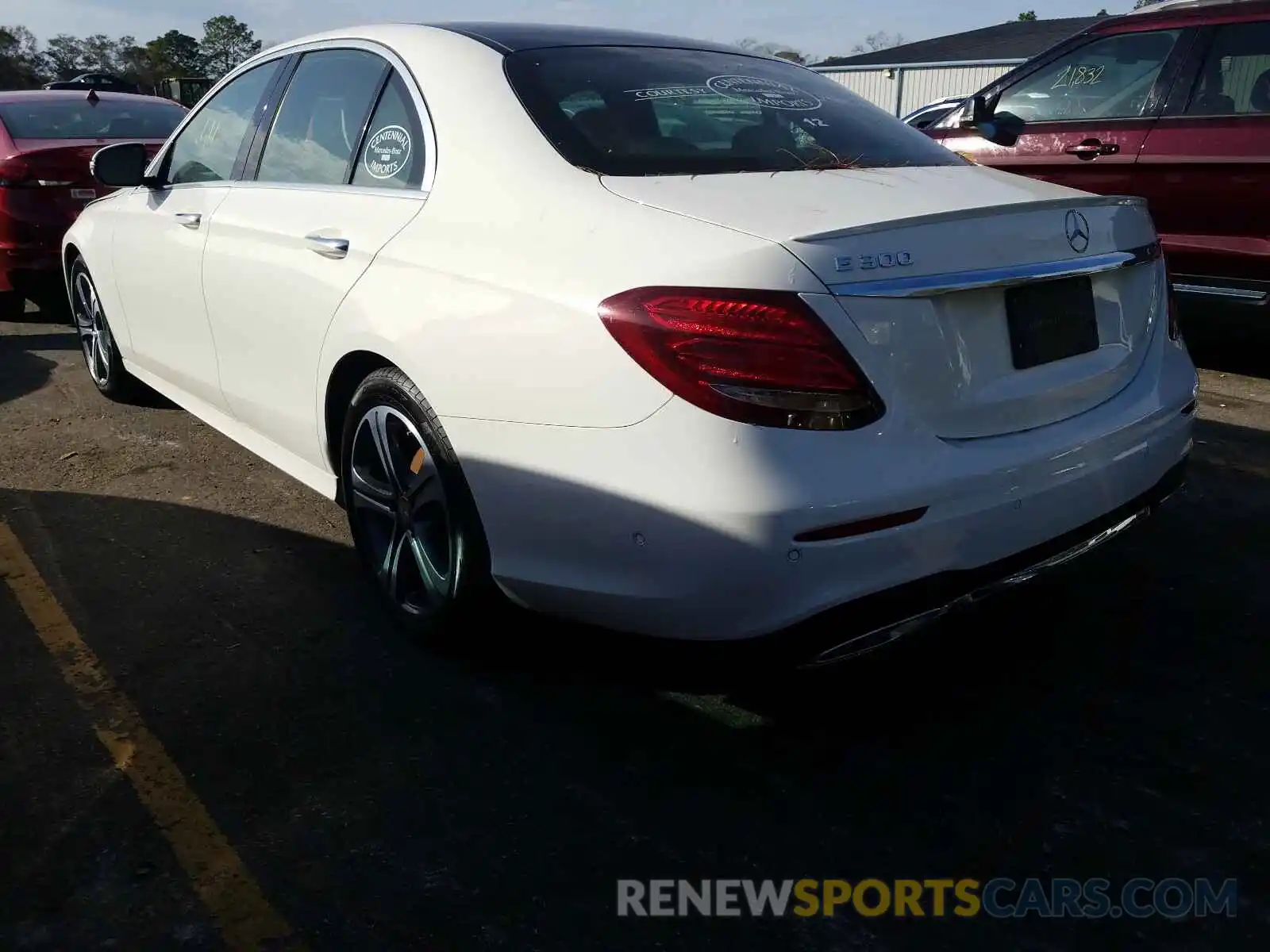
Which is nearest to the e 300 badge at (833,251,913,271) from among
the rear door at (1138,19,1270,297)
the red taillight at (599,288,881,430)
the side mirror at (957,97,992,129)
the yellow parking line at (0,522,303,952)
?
the red taillight at (599,288,881,430)

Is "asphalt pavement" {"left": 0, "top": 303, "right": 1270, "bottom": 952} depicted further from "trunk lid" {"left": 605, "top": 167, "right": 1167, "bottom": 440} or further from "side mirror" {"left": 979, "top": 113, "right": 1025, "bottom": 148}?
"side mirror" {"left": 979, "top": 113, "right": 1025, "bottom": 148}

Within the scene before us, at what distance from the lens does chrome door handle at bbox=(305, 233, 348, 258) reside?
3105 millimetres

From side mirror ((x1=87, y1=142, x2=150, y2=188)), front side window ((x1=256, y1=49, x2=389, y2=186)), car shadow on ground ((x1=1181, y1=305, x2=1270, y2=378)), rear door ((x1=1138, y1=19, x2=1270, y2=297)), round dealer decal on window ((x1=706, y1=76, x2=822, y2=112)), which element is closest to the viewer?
round dealer decal on window ((x1=706, y1=76, x2=822, y2=112))

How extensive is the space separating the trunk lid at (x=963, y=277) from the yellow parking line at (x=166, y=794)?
1.55 meters

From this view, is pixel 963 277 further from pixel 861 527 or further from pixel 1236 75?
pixel 1236 75

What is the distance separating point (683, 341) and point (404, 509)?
117 cm

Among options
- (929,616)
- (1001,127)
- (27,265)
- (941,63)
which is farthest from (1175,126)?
(941,63)

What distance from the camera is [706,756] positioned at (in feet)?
8.68

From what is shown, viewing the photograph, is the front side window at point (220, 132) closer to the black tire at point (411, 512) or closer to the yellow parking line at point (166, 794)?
the black tire at point (411, 512)

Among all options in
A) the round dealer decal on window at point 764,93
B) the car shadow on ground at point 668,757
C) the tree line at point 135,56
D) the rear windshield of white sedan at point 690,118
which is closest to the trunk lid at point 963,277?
the rear windshield of white sedan at point 690,118

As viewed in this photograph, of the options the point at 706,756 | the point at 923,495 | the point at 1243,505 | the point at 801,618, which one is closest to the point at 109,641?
the point at 706,756

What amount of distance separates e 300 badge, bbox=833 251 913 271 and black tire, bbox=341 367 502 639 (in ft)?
3.39

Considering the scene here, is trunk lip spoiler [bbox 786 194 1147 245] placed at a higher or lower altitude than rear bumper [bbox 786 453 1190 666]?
higher

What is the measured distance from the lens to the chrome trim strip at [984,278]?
7.36 ft
